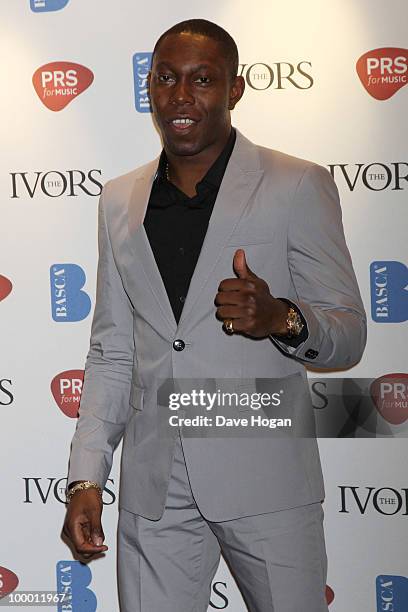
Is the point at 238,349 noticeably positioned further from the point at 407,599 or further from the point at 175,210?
the point at 407,599

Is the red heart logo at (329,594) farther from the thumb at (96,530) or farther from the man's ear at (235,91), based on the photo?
the man's ear at (235,91)

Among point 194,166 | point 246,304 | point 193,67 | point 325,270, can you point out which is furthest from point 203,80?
point 246,304

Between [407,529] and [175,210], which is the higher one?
[175,210]

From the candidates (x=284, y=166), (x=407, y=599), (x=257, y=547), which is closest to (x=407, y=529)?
(x=407, y=599)

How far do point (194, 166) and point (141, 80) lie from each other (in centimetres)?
72

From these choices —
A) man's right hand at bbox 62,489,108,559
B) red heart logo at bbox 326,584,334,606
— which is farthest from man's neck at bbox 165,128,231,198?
red heart logo at bbox 326,584,334,606

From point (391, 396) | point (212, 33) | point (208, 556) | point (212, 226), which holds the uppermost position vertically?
point (212, 33)

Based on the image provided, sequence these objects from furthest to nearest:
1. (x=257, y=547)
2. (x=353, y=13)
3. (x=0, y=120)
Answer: (x=0, y=120) < (x=353, y=13) < (x=257, y=547)

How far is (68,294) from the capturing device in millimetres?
2559

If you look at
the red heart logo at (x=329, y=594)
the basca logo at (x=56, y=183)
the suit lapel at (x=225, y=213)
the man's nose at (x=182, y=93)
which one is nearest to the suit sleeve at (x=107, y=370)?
the suit lapel at (x=225, y=213)

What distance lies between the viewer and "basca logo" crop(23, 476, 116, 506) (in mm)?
2629

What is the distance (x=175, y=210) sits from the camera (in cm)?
185

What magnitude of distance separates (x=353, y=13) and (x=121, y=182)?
90cm

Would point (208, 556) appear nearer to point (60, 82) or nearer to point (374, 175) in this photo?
point (374, 175)
